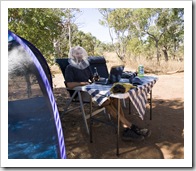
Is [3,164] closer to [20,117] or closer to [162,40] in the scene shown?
[20,117]

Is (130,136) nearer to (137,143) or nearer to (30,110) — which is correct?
(137,143)

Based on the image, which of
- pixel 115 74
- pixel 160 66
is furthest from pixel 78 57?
pixel 160 66

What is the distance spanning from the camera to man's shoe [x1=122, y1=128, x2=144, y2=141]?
9.37 ft

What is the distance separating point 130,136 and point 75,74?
1.15 metres

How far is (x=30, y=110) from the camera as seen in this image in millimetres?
2074

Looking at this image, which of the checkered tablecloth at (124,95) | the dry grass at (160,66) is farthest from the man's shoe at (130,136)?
the dry grass at (160,66)

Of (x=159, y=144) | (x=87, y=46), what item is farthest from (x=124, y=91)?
(x=87, y=46)

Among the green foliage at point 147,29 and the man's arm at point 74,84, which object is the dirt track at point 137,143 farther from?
the green foliage at point 147,29

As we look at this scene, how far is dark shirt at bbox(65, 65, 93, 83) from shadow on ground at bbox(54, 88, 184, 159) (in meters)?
0.70

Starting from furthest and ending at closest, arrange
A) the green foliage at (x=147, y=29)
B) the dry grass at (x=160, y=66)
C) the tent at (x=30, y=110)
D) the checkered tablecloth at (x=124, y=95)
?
the green foliage at (x=147, y=29) < the dry grass at (x=160, y=66) < the checkered tablecloth at (x=124, y=95) < the tent at (x=30, y=110)

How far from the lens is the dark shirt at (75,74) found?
3.19m

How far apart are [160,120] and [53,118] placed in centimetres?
207

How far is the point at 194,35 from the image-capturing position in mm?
2758

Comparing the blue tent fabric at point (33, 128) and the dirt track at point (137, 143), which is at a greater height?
the blue tent fabric at point (33, 128)
